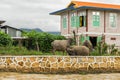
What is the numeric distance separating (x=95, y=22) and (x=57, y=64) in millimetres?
14341

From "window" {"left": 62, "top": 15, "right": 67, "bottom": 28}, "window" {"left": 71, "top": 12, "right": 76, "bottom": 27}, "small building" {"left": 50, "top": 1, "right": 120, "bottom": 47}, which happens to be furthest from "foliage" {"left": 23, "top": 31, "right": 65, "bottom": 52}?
"window" {"left": 62, "top": 15, "right": 67, "bottom": 28}

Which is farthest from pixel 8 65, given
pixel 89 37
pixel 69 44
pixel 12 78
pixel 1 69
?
pixel 89 37

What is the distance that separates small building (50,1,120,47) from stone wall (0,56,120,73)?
11115 millimetres

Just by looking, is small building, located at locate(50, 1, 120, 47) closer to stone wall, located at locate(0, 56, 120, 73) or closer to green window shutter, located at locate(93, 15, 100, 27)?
green window shutter, located at locate(93, 15, 100, 27)

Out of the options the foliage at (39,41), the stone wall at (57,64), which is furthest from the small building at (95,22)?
the stone wall at (57,64)

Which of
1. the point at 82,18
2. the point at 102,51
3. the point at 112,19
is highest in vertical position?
the point at 82,18

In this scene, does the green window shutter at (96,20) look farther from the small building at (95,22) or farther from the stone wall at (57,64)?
the stone wall at (57,64)

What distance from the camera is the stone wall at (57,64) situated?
1742cm

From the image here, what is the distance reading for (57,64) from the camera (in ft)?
59.0

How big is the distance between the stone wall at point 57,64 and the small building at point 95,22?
11115mm

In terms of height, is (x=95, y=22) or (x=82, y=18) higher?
(x=82, y=18)

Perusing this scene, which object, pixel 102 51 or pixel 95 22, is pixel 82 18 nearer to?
pixel 95 22

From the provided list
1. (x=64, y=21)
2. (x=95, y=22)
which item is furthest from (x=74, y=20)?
(x=64, y=21)

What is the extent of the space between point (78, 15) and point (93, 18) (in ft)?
5.96
